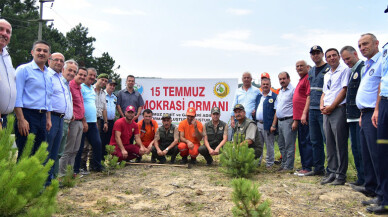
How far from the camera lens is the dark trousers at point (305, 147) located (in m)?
5.63

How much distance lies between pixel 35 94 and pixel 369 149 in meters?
3.85

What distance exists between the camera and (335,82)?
15.3 feet

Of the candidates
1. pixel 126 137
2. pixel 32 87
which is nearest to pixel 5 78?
pixel 32 87

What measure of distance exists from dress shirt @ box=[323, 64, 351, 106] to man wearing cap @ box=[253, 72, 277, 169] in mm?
1740

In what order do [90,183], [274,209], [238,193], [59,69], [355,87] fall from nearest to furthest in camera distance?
[238,193] → [274,209] → [355,87] → [59,69] → [90,183]

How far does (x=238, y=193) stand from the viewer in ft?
8.34

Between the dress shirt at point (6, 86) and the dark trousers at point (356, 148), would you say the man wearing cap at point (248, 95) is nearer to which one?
the dark trousers at point (356, 148)

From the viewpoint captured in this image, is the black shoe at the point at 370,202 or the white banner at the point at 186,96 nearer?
the black shoe at the point at 370,202

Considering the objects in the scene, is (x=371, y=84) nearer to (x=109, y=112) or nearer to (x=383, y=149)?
(x=383, y=149)

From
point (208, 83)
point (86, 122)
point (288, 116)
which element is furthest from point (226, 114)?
point (86, 122)

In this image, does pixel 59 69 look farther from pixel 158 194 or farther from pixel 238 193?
pixel 238 193

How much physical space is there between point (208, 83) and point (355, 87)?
4.97m

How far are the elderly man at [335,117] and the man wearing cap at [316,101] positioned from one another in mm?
261

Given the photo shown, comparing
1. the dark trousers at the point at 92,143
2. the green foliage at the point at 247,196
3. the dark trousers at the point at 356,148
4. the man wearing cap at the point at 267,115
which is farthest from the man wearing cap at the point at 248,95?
the green foliage at the point at 247,196
